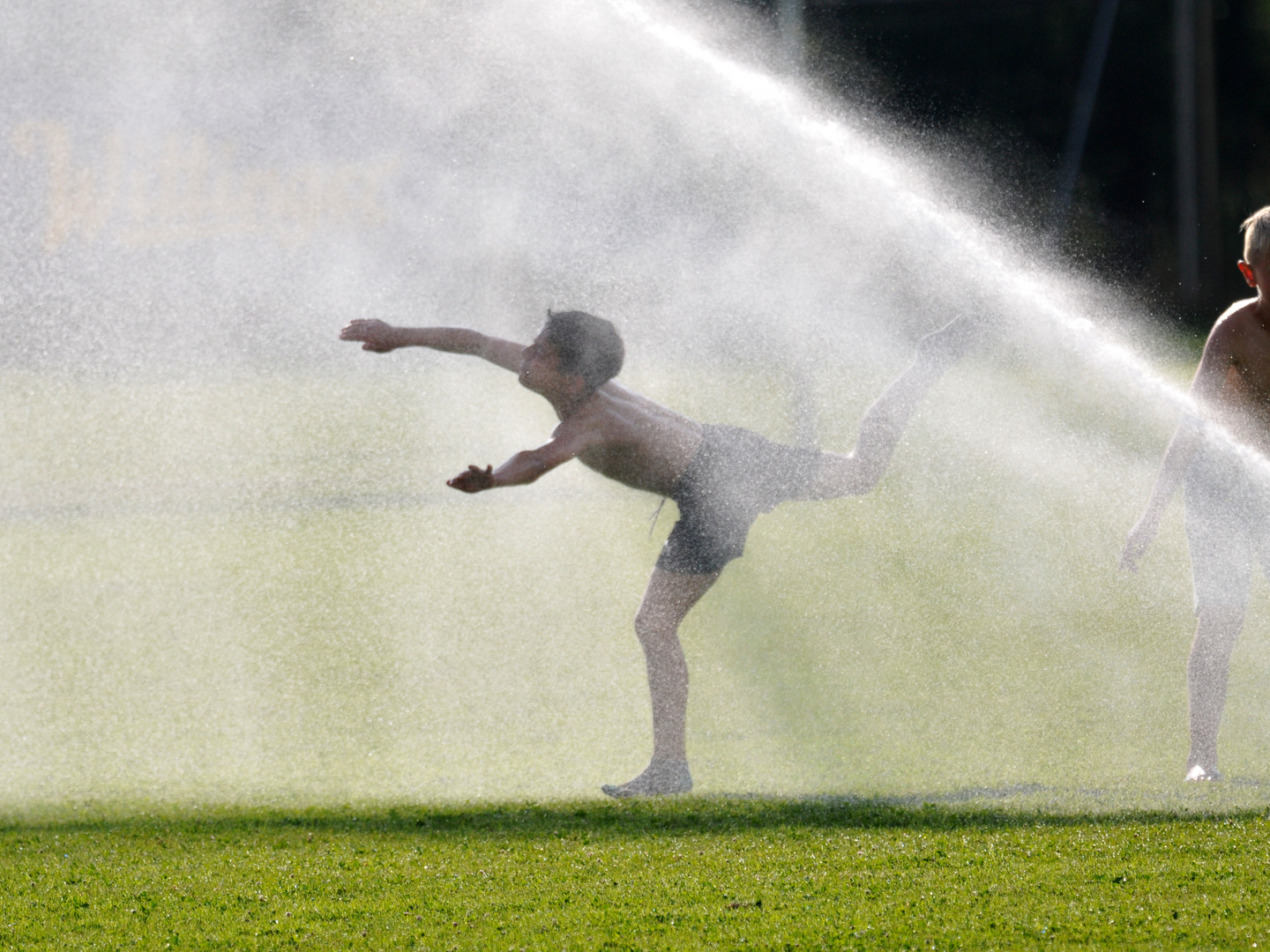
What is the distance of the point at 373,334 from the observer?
522 cm

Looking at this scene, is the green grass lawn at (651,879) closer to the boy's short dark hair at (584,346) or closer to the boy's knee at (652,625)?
the boy's knee at (652,625)

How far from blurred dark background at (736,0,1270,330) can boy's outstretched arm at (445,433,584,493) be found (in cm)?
1755

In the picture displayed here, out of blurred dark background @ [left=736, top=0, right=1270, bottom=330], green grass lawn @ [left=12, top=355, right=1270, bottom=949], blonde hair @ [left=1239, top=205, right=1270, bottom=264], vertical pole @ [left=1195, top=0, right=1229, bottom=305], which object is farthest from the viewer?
vertical pole @ [left=1195, top=0, right=1229, bottom=305]

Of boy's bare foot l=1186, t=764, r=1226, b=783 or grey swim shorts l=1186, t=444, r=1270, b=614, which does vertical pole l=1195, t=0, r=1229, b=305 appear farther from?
boy's bare foot l=1186, t=764, r=1226, b=783

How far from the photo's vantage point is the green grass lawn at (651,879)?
11.8 ft

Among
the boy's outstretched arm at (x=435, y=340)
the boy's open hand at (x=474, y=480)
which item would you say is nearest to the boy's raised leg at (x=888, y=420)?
the boy's outstretched arm at (x=435, y=340)

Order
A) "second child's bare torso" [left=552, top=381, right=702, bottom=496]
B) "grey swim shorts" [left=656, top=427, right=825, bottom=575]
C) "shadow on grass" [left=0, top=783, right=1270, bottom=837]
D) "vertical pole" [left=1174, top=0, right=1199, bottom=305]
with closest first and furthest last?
"shadow on grass" [left=0, top=783, right=1270, bottom=837], "second child's bare torso" [left=552, top=381, right=702, bottom=496], "grey swim shorts" [left=656, top=427, right=825, bottom=575], "vertical pole" [left=1174, top=0, right=1199, bottom=305]

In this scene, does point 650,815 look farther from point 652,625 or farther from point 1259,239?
point 1259,239

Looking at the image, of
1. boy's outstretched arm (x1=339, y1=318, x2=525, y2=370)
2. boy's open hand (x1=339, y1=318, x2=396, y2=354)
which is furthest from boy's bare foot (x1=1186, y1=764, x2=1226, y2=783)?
boy's open hand (x1=339, y1=318, x2=396, y2=354)

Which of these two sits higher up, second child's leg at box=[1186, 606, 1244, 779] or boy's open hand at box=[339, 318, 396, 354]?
boy's open hand at box=[339, 318, 396, 354]

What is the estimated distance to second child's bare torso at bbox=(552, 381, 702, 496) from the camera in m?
5.12

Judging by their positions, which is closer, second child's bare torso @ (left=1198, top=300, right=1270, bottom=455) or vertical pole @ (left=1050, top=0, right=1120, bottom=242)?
second child's bare torso @ (left=1198, top=300, right=1270, bottom=455)

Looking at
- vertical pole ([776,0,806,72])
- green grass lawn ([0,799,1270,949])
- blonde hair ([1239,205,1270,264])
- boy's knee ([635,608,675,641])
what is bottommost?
green grass lawn ([0,799,1270,949])

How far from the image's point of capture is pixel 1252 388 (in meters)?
4.85
